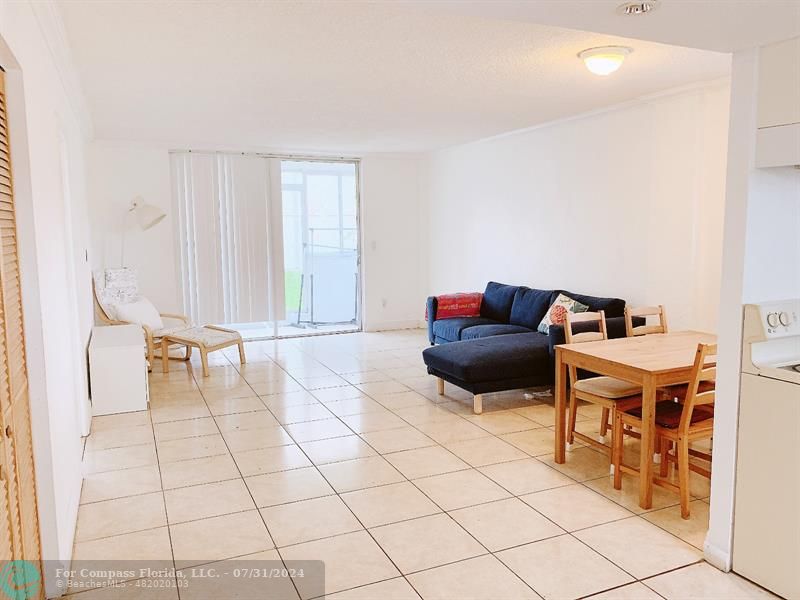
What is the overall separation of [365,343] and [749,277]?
17.5ft

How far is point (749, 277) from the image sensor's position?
2.36 m

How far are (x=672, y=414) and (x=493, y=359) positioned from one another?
1.62 metres

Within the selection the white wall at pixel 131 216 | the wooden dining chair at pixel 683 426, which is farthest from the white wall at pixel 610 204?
the white wall at pixel 131 216

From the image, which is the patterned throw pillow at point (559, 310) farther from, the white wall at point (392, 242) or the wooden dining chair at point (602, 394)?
the white wall at point (392, 242)

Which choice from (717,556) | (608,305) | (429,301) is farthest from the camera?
(429,301)

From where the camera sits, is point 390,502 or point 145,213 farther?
point 145,213

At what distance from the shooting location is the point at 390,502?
3.07m

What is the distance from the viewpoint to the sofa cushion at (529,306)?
5.70 meters

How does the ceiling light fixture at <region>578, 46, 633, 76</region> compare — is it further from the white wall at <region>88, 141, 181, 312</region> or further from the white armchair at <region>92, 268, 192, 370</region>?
the white wall at <region>88, 141, 181, 312</region>

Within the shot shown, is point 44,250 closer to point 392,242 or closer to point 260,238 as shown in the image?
point 260,238

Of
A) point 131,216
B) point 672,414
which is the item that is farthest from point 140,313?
point 672,414

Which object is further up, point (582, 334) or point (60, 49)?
point (60, 49)

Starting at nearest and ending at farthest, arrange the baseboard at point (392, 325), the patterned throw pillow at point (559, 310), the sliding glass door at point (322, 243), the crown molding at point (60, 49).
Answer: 1. the crown molding at point (60, 49)
2. the patterned throw pillow at point (559, 310)
3. the baseboard at point (392, 325)
4. the sliding glass door at point (322, 243)

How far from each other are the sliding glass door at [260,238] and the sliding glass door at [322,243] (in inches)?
0.6
